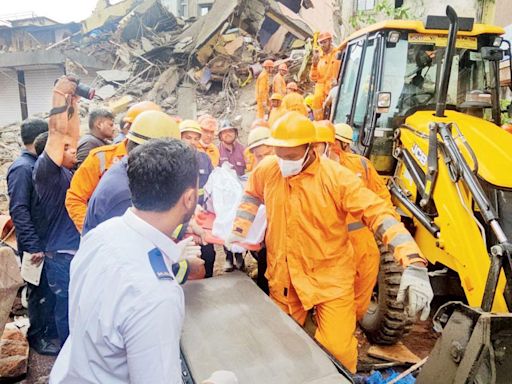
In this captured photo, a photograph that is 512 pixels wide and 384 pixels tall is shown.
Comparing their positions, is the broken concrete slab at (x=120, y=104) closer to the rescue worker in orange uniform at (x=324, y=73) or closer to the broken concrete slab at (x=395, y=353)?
the rescue worker in orange uniform at (x=324, y=73)

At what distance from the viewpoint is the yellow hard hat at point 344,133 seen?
376cm

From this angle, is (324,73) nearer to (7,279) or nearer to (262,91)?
(262,91)

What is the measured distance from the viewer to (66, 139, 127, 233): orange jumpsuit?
9.35 feet

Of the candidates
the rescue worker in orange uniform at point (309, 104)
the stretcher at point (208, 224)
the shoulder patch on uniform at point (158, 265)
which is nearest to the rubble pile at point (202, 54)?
the rescue worker in orange uniform at point (309, 104)

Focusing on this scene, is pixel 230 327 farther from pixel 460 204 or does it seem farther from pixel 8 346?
pixel 8 346

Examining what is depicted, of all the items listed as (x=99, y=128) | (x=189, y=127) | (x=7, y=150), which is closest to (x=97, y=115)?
(x=99, y=128)

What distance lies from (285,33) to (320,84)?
8.23 meters

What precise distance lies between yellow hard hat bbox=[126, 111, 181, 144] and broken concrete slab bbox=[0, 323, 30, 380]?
1.90m

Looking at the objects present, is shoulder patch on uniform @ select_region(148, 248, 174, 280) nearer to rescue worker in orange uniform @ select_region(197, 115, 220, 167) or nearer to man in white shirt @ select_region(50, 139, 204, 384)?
man in white shirt @ select_region(50, 139, 204, 384)

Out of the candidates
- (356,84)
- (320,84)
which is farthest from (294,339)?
(320,84)

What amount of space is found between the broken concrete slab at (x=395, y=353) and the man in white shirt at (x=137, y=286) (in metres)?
2.73

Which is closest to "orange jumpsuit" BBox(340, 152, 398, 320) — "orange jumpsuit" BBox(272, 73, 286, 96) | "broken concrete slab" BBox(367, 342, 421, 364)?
"broken concrete slab" BBox(367, 342, 421, 364)

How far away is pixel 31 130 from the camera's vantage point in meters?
3.30

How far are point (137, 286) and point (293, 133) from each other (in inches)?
66.6
